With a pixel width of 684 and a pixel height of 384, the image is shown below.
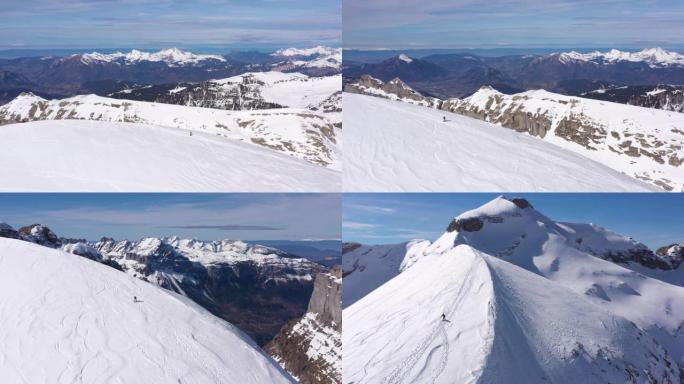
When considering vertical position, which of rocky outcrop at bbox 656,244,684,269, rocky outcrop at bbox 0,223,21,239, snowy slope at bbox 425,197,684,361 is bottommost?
rocky outcrop at bbox 656,244,684,269

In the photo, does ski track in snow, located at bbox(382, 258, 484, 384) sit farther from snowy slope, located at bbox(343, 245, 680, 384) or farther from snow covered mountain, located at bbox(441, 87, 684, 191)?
snow covered mountain, located at bbox(441, 87, 684, 191)

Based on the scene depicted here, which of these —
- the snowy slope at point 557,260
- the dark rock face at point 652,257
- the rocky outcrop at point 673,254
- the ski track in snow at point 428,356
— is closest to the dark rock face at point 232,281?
the dark rock face at point 652,257

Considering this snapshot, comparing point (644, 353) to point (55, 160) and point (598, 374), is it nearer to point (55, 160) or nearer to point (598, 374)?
point (598, 374)

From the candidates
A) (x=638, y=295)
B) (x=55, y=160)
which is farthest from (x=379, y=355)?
(x=638, y=295)

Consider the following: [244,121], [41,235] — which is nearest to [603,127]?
[244,121]

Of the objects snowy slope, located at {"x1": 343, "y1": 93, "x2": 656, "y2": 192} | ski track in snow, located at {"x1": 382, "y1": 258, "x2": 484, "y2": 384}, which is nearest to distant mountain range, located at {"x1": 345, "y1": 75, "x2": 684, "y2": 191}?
snowy slope, located at {"x1": 343, "y1": 93, "x2": 656, "y2": 192}

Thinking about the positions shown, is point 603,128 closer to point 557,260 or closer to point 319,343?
point 557,260
